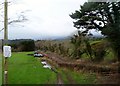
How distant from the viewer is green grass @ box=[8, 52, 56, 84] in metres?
12.0

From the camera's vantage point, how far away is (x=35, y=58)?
41.2 ft

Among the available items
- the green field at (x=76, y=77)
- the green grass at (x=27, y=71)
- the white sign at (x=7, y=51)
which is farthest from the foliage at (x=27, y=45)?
the white sign at (x=7, y=51)

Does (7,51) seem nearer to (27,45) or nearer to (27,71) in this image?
(27,45)

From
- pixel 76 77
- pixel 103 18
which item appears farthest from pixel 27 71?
pixel 103 18

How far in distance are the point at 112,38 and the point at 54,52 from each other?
2195mm

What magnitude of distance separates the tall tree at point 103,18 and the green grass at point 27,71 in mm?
2105

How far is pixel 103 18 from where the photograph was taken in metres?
12.3

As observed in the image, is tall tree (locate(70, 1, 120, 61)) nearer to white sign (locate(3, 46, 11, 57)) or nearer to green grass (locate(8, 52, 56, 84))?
green grass (locate(8, 52, 56, 84))

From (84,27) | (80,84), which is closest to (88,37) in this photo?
(84,27)

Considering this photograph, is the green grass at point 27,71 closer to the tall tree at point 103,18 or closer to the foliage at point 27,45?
the foliage at point 27,45

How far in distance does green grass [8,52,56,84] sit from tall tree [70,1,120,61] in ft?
6.91

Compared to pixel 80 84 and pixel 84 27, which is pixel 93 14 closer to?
pixel 84 27

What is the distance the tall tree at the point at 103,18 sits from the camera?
11.9m

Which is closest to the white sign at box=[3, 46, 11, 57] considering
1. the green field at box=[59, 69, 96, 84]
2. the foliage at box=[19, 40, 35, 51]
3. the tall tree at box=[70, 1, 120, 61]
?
the foliage at box=[19, 40, 35, 51]
